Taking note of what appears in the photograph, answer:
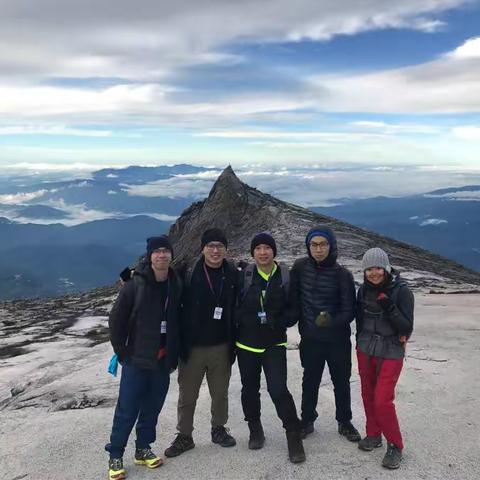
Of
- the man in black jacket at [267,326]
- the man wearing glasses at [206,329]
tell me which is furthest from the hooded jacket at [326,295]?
the man wearing glasses at [206,329]

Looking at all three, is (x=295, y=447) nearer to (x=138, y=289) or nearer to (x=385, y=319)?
(x=385, y=319)

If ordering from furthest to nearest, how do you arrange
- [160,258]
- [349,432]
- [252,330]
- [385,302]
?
[349,432] < [252,330] < [160,258] < [385,302]

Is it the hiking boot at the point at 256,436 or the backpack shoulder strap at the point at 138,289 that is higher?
Answer: the backpack shoulder strap at the point at 138,289

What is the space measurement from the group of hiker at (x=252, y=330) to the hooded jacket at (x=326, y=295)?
0.05 feet

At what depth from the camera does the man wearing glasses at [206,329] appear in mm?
8180

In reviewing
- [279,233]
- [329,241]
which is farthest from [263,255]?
[279,233]

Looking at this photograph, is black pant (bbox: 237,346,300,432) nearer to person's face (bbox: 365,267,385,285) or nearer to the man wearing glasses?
the man wearing glasses

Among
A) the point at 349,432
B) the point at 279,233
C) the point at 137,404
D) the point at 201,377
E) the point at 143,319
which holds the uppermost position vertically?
the point at 143,319

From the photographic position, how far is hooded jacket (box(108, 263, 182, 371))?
779 cm

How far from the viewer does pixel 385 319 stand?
7875 millimetres

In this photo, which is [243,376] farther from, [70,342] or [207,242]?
[70,342]

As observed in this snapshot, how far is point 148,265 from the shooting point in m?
7.86

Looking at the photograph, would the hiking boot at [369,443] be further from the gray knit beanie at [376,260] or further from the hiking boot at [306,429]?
the gray knit beanie at [376,260]

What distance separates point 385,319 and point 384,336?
0.27 metres
